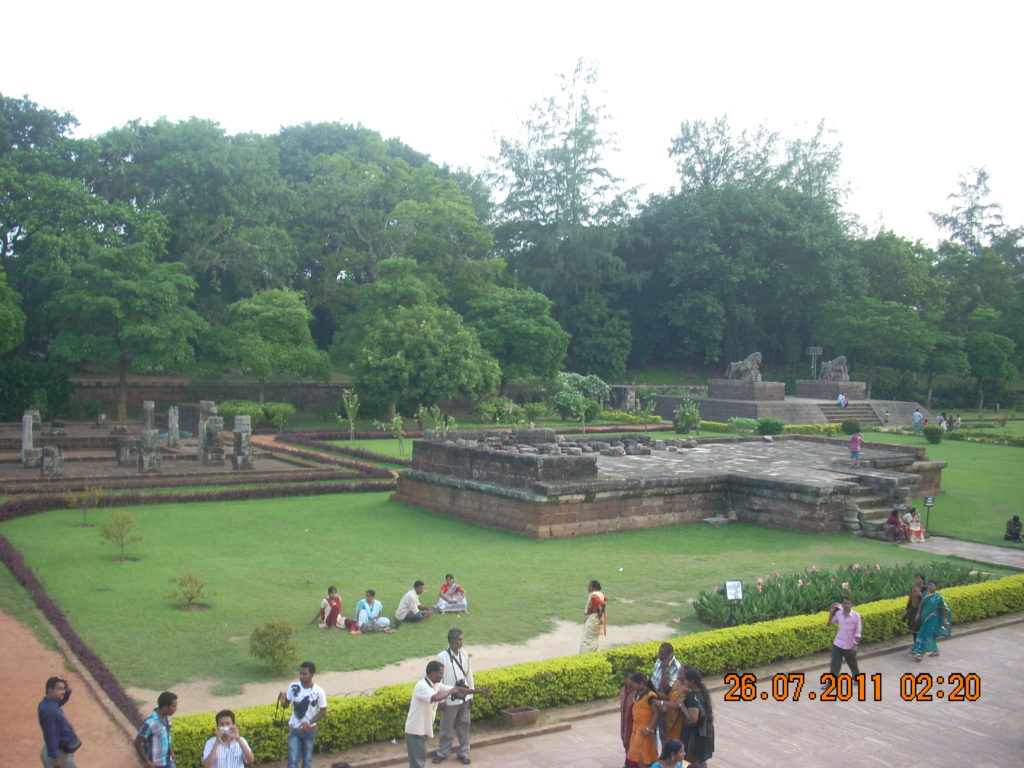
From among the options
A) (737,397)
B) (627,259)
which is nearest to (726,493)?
(737,397)

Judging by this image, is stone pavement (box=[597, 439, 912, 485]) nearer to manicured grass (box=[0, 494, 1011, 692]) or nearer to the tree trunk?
manicured grass (box=[0, 494, 1011, 692])

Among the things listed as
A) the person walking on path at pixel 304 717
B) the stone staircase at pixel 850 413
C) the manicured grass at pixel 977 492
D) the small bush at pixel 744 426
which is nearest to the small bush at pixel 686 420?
the small bush at pixel 744 426

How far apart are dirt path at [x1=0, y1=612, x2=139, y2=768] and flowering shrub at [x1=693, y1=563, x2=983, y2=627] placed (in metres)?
6.32

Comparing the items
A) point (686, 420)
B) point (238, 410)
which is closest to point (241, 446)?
point (238, 410)

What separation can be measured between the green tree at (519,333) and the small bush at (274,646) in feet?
98.3

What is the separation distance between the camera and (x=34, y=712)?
299 inches

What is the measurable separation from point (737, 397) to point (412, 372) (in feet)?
53.4

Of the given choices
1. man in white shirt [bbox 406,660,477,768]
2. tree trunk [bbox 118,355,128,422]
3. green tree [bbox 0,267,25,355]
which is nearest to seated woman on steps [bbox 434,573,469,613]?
man in white shirt [bbox 406,660,477,768]

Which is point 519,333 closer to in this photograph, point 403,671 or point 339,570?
point 339,570

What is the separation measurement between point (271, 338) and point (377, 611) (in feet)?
85.5

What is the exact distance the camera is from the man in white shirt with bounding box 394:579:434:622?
1039cm

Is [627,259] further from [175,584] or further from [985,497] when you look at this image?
[175,584]

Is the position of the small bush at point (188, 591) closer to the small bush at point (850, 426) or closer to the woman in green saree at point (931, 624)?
the woman in green saree at point (931, 624)

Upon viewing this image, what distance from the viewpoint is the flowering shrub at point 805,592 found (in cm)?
1027
